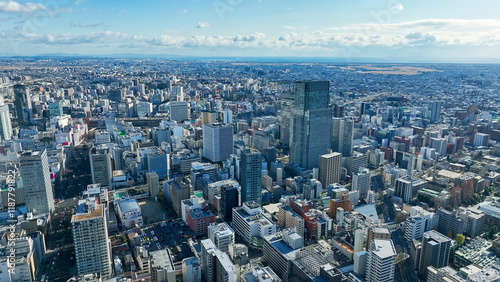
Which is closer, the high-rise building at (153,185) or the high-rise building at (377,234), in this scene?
the high-rise building at (377,234)

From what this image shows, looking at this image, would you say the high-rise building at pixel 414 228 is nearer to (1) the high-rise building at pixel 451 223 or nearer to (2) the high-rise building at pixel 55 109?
(1) the high-rise building at pixel 451 223

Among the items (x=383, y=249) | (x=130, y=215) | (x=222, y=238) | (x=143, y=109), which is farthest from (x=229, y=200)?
(x=143, y=109)

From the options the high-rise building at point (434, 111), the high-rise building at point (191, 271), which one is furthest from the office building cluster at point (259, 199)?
the high-rise building at point (434, 111)

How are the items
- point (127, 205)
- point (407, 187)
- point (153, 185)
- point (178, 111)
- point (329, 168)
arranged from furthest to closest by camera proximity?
1. point (178, 111)
2. point (329, 168)
3. point (153, 185)
4. point (407, 187)
5. point (127, 205)

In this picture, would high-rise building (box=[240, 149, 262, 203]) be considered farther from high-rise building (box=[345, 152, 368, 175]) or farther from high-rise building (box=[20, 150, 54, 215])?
high-rise building (box=[20, 150, 54, 215])

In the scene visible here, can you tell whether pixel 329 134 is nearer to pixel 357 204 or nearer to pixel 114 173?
pixel 357 204

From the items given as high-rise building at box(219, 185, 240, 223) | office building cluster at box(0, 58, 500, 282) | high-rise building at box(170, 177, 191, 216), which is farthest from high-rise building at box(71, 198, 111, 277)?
high-rise building at box(219, 185, 240, 223)

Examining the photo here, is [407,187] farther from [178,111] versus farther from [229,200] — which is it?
[178,111]
